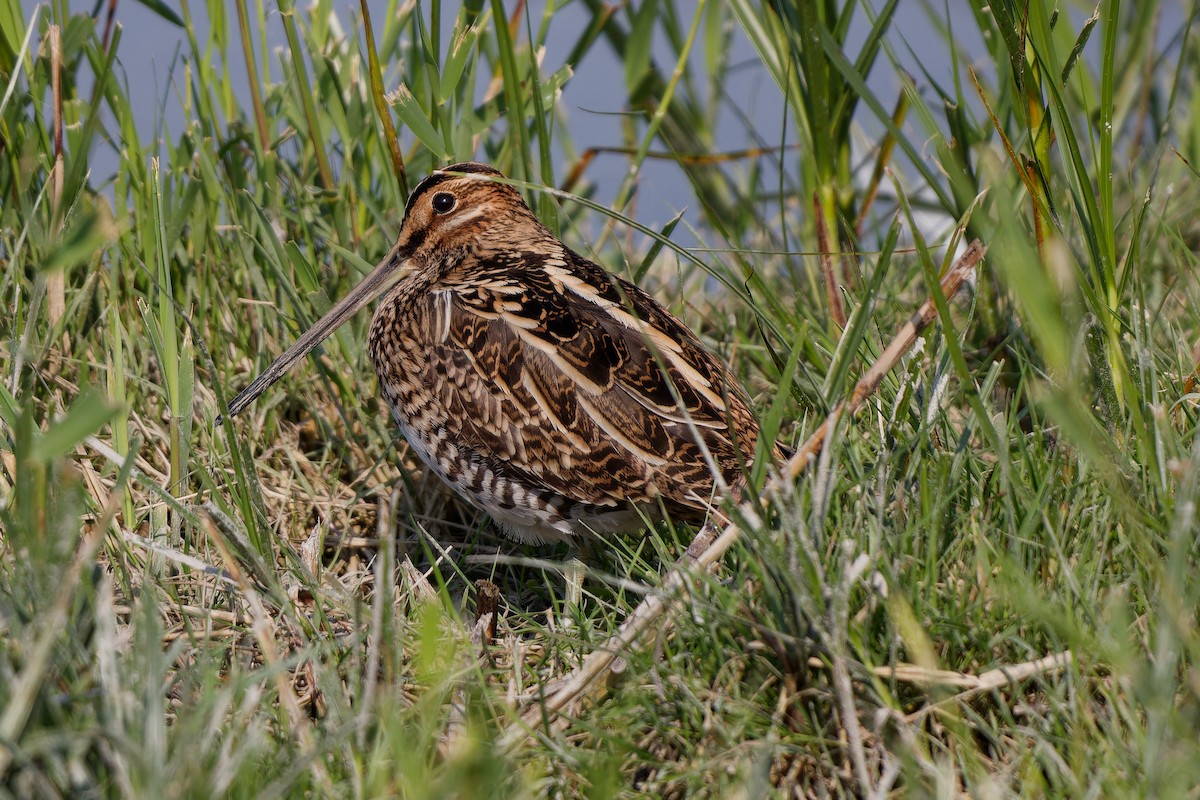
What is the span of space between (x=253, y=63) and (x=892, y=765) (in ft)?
8.82

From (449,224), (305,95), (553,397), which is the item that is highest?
(305,95)

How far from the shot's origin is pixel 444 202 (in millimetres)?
3408

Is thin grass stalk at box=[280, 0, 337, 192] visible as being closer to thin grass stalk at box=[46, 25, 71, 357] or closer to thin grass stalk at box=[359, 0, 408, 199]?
thin grass stalk at box=[359, 0, 408, 199]

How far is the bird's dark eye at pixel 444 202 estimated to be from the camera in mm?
3395

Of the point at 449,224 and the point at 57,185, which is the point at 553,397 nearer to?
the point at 449,224

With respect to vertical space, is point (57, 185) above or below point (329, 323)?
above

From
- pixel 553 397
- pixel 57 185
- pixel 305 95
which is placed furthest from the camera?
pixel 305 95

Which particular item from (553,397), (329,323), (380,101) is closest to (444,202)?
(380,101)

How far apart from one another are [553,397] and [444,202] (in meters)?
0.91

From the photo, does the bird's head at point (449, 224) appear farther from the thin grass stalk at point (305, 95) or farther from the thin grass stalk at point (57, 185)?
the thin grass stalk at point (57, 185)

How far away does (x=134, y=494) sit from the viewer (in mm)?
2941

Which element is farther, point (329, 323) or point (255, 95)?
point (255, 95)

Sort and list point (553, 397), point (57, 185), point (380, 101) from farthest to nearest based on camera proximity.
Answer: point (380, 101) → point (57, 185) → point (553, 397)

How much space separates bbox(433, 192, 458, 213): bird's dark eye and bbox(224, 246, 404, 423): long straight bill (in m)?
0.16
